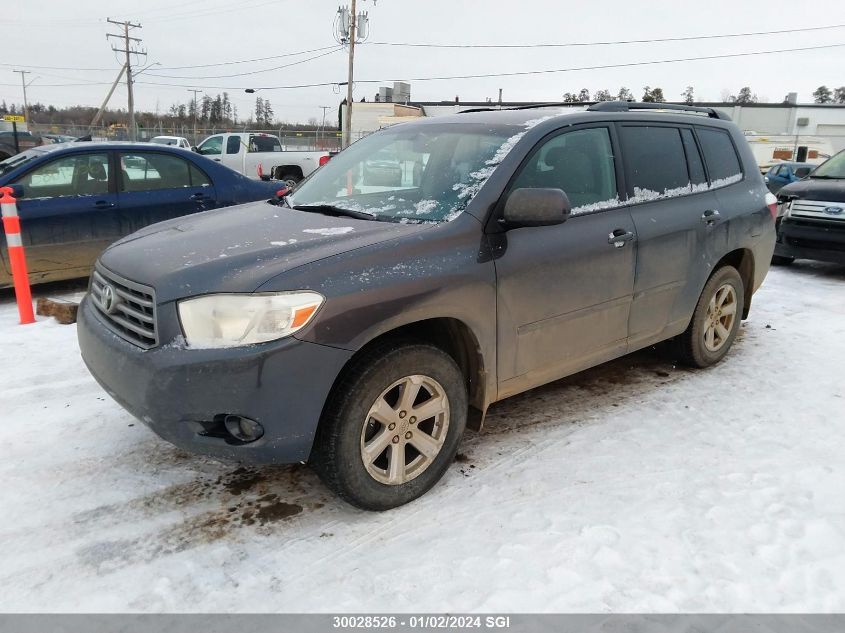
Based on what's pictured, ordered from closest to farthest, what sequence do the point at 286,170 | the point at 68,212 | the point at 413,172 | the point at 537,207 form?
the point at 537,207 < the point at 413,172 < the point at 68,212 < the point at 286,170

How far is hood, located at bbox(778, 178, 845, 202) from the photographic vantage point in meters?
7.90

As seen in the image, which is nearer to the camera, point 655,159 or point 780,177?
point 655,159

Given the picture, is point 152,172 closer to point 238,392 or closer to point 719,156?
point 238,392

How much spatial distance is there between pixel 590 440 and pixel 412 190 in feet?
5.73

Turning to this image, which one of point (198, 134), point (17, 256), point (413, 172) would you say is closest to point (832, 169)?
point (413, 172)

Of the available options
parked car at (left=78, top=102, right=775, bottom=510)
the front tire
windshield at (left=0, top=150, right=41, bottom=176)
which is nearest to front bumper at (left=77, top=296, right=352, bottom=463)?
parked car at (left=78, top=102, right=775, bottom=510)

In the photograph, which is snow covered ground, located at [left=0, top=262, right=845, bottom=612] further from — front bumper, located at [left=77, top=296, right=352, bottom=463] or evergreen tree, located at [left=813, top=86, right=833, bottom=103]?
evergreen tree, located at [left=813, top=86, right=833, bottom=103]

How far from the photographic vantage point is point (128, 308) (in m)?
2.82

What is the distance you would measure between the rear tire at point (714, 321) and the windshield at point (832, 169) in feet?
16.8

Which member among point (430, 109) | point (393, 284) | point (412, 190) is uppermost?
point (430, 109)

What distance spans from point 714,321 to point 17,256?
5.93 meters

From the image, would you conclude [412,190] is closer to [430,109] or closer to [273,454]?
[273,454]

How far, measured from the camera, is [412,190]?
137 inches

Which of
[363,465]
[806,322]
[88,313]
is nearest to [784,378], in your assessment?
[806,322]
